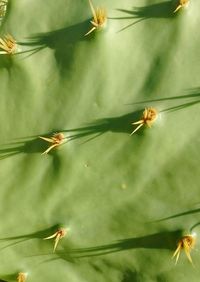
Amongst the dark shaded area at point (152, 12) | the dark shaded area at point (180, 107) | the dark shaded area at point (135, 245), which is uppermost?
the dark shaded area at point (152, 12)

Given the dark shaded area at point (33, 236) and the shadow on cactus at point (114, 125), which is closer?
the shadow on cactus at point (114, 125)

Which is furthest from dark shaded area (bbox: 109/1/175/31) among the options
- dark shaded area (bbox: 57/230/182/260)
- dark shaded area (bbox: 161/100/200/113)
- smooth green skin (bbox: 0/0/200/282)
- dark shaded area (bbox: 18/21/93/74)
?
dark shaded area (bbox: 57/230/182/260)

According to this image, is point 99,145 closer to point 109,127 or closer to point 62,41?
point 109,127

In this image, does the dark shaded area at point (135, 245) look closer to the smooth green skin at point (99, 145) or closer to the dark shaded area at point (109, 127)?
the smooth green skin at point (99, 145)

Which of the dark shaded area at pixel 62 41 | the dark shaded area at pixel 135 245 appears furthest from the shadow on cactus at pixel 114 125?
the dark shaded area at pixel 135 245

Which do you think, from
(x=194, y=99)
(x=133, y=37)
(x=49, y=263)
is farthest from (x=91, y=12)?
(x=49, y=263)

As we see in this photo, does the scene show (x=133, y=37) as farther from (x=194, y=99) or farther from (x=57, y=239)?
(x=57, y=239)

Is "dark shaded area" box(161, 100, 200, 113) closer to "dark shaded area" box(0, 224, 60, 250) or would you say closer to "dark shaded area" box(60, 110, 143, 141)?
"dark shaded area" box(60, 110, 143, 141)
